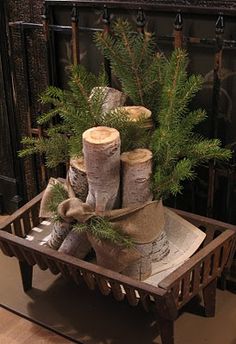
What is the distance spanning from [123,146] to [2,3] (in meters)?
0.76

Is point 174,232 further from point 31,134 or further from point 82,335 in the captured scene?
point 31,134

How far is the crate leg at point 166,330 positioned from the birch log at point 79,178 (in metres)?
0.38

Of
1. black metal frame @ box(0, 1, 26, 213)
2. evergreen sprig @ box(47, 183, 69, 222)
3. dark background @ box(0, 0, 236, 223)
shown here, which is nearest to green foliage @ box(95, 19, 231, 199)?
dark background @ box(0, 0, 236, 223)

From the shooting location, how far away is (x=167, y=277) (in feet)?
4.35

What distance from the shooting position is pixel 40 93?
1.89m

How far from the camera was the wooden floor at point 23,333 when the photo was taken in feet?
5.11

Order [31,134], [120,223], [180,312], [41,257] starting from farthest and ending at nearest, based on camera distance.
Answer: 1. [31,134]
2. [180,312]
3. [41,257]
4. [120,223]

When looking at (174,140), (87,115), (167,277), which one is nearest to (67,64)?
(87,115)

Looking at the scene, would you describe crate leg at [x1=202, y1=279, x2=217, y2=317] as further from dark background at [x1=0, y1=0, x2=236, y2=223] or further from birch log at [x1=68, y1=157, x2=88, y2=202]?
birch log at [x1=68, y1=157, x2=88, y2=202]

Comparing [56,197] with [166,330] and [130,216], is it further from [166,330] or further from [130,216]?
[166,330]

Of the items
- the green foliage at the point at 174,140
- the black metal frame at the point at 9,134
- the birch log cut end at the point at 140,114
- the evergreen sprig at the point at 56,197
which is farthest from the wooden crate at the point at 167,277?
the black metal frame at the point at 9,134

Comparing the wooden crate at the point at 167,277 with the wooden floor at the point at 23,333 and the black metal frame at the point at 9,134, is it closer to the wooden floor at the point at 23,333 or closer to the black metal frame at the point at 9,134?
the wooden floor at the point at 23,333

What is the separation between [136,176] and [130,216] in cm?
11

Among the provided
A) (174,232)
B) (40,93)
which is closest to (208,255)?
(174,232)
